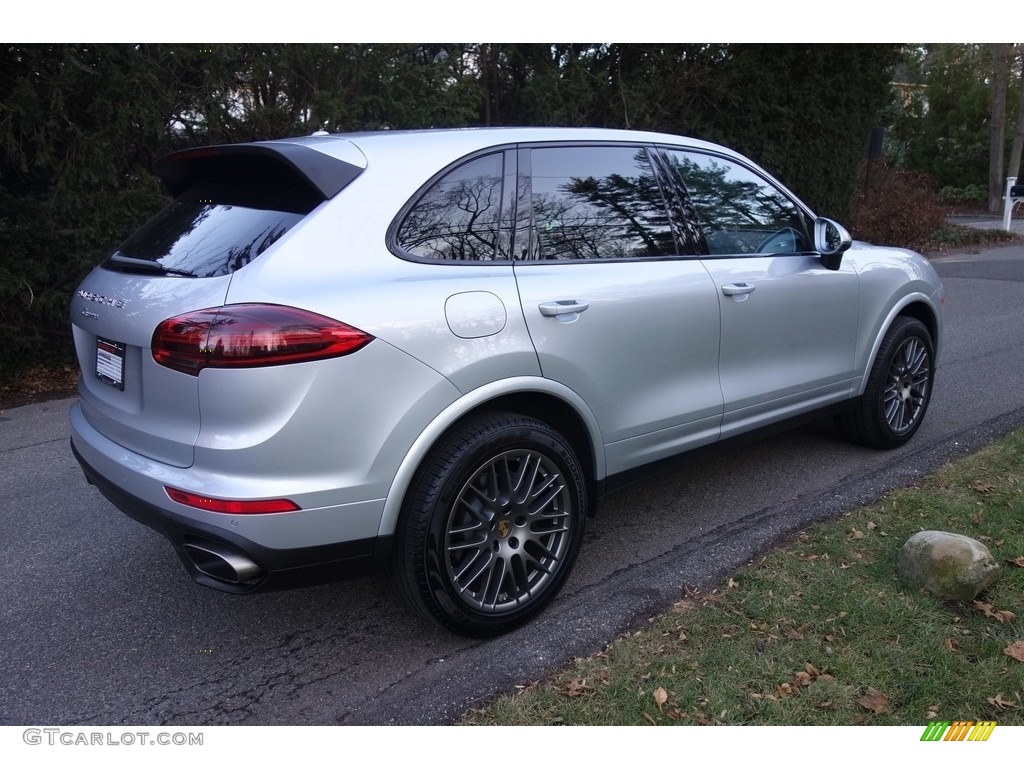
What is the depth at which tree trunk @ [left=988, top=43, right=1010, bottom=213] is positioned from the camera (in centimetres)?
2298

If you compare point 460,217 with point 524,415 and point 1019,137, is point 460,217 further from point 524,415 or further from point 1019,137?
A: point 1019,137

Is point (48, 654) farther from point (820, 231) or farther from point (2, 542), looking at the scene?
point (820, 231)

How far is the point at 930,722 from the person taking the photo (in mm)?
2641

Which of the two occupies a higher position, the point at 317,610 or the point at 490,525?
the point at 490,525

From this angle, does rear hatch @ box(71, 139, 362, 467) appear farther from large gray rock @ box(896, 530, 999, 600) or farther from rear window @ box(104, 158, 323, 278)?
large gray rock @ box(896, 530, 999, 600)

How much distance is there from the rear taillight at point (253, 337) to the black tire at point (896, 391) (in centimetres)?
332

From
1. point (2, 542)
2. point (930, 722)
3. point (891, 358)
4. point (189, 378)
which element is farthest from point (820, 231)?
point (2, 542)

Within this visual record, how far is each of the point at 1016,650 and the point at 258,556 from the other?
2.55 m

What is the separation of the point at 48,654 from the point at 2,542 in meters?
1.24

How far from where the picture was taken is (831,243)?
14.4ft

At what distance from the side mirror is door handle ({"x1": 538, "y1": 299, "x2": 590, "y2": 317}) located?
68.5 inches

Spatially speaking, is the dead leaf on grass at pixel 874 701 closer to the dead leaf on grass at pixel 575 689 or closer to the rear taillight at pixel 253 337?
the dead leaf on grass at pixel 575 689

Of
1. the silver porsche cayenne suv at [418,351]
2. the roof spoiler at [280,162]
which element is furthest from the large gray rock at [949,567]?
the roof spoiler at [280,162]
